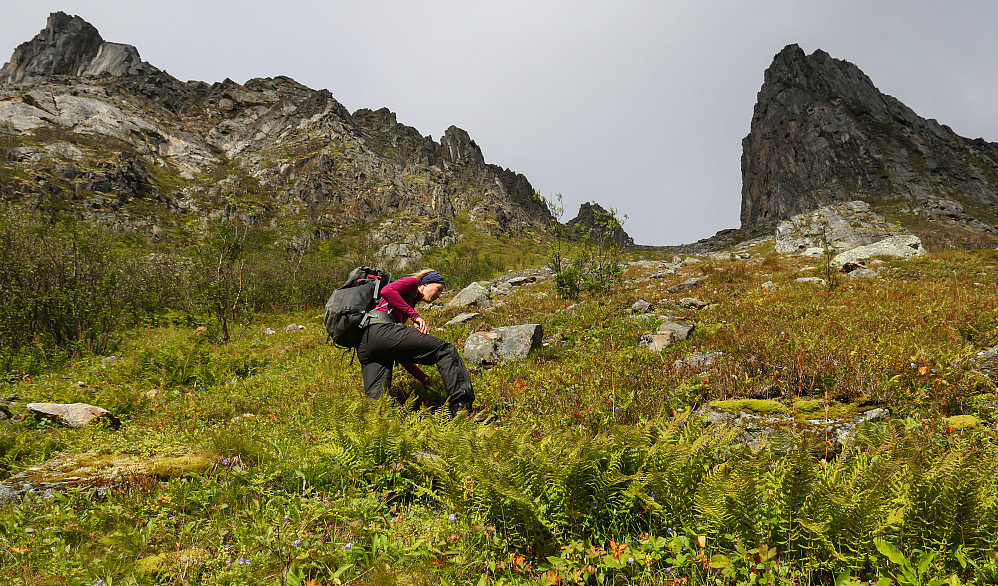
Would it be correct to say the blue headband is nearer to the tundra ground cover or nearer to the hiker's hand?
the hiker's hand

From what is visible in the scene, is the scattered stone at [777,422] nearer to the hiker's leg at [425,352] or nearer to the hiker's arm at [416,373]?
the hiker's leg at [425,352]

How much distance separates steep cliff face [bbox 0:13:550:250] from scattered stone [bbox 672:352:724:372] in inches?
3372

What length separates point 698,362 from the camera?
19.7ft

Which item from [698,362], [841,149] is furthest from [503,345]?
[841,149]

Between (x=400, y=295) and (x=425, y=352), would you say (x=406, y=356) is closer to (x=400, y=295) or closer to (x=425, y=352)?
(x=425, y=352)

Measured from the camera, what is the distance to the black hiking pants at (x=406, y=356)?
4867mm

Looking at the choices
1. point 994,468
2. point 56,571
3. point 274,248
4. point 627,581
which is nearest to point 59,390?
point 56,571

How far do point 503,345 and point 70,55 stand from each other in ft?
868

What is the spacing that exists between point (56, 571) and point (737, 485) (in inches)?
155

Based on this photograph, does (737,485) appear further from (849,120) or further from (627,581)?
(849,120)

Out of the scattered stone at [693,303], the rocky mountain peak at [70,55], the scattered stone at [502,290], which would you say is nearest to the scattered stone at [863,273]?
the scattered stone at [693,303]

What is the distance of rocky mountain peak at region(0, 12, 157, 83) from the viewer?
531 feet

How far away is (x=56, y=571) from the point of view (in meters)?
2.22

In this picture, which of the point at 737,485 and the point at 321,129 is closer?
the point at 737,485
